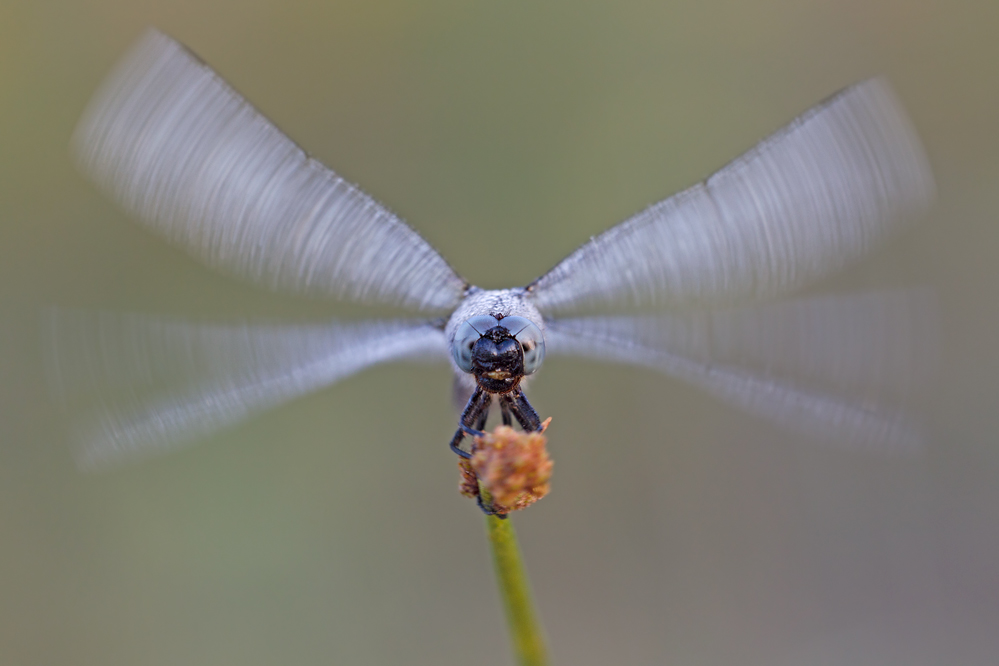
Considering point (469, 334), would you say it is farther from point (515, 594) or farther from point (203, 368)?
point (203, 368)

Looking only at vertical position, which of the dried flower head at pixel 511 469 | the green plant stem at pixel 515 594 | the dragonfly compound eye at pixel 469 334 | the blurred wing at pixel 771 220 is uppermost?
the blurred wing at pixel 771 220

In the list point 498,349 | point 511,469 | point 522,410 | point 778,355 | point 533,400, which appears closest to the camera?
point 511,469

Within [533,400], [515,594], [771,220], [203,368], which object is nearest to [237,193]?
[203,368]

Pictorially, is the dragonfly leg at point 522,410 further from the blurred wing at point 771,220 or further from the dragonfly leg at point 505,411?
the blurred wing at point 771,220

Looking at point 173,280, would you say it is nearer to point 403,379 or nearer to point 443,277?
point 403,379

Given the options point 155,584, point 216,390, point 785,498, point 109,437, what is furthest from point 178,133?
point 785,498

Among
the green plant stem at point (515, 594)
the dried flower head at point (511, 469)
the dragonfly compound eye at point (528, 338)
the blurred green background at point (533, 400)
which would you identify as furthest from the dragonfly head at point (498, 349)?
the blurred green background at point (533, 400)

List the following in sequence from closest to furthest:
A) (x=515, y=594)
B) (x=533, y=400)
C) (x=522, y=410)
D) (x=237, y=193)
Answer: (x=515, y=594) < (x=522, y=410) < (x=237, y=193) < (x=533, y=400)
